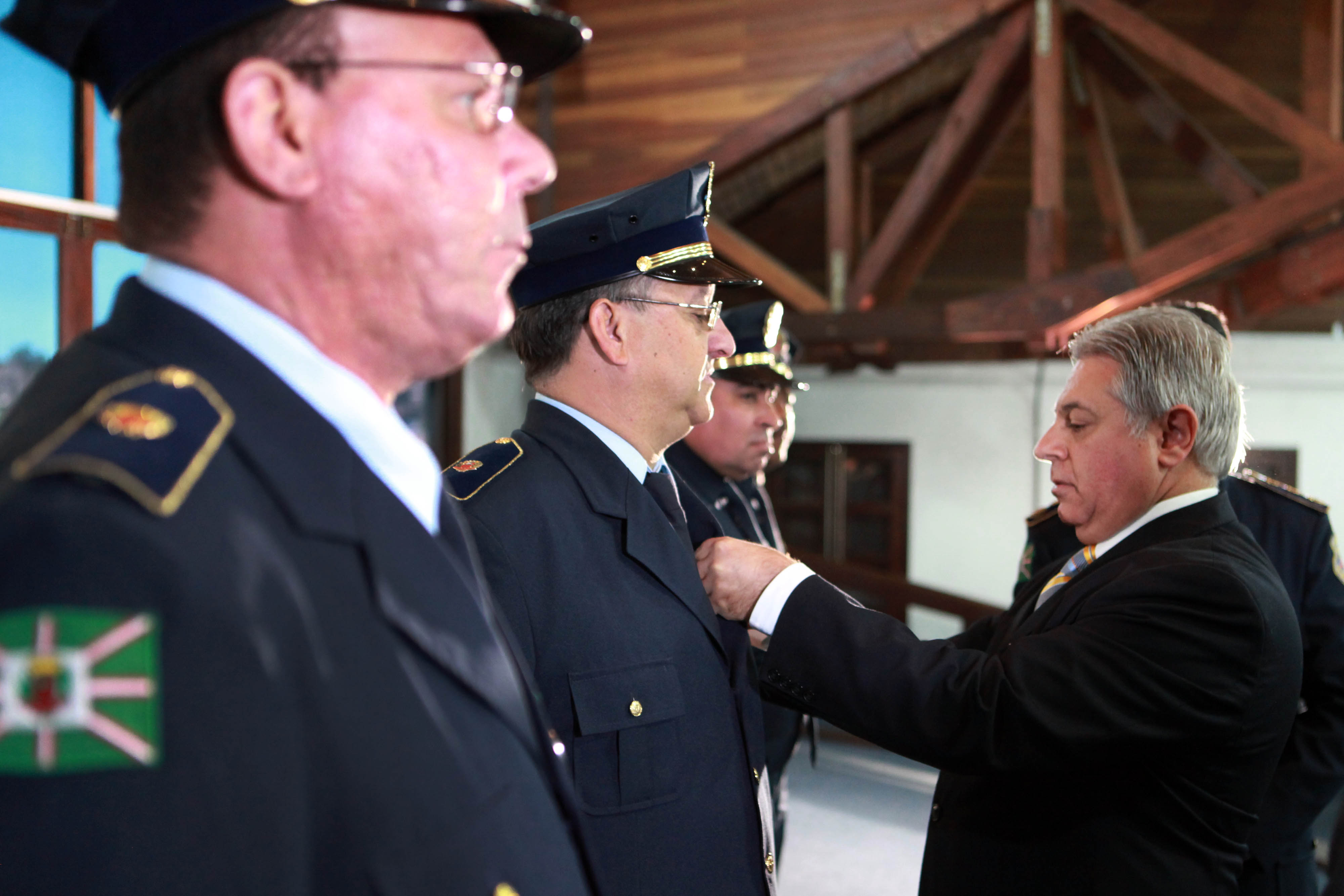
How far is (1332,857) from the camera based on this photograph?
38.5 inches

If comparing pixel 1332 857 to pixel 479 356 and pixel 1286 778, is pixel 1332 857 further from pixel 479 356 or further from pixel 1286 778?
pixel 479 356

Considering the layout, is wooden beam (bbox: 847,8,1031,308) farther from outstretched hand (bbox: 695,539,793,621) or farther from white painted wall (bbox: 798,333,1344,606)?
outstretched hand (bbox: 695,539,793,621)

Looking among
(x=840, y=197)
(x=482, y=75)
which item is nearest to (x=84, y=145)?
(x=840, y=197)

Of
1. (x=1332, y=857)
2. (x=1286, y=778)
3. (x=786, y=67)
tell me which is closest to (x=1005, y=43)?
(x=786, y=67)

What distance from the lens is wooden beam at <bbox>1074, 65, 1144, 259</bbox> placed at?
5.55m

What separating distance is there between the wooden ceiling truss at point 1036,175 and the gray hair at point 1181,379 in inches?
112

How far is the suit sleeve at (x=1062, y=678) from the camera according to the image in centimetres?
147

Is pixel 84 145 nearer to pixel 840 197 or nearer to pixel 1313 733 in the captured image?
pixel 840 197

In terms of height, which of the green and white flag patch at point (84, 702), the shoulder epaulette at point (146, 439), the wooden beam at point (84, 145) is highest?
the wooden beam at point (84, 145)

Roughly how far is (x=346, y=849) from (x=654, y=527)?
0.93 m

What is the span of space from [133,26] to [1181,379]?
5.25ft

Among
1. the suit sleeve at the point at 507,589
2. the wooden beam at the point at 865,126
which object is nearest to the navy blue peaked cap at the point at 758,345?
the suit sleeve at the point at 507,589

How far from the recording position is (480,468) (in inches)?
59.0

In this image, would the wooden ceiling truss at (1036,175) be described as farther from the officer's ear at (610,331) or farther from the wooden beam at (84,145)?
the officer's ear at (610,331)
